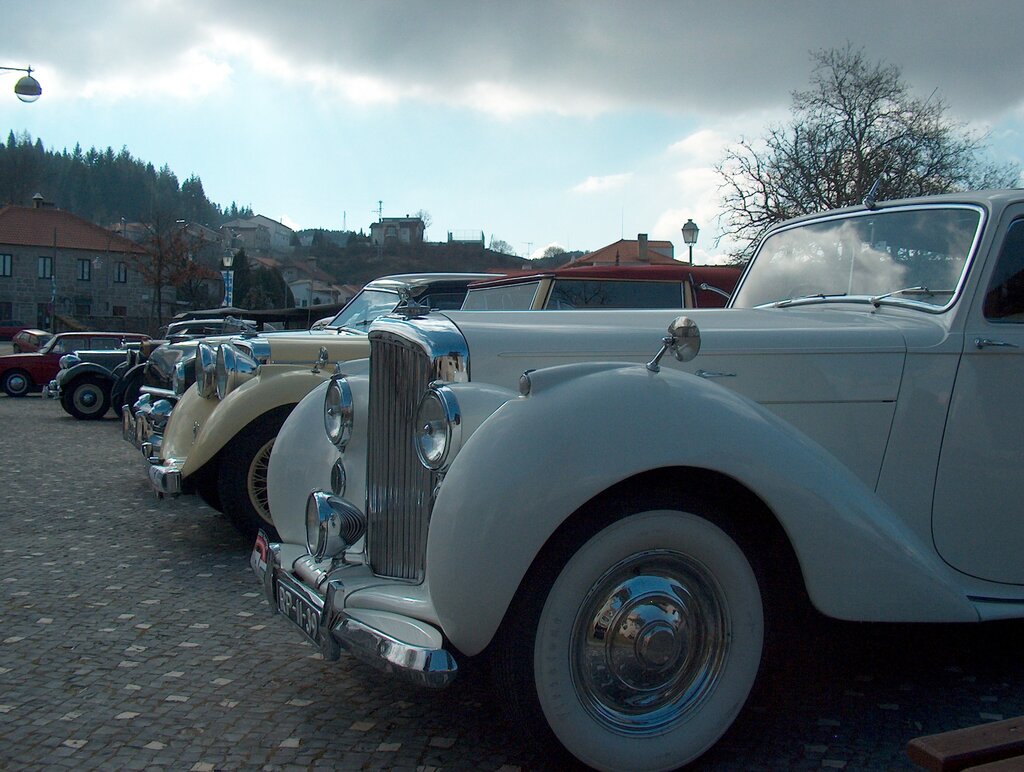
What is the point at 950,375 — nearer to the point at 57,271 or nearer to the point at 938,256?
the point at 938,256

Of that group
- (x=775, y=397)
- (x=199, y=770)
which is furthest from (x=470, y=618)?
(x=775, y=397)

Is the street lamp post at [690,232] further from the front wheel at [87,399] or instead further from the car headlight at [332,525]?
the car headlight at [332,525]

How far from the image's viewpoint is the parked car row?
2393mm

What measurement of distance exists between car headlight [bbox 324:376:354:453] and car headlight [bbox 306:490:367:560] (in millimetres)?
437

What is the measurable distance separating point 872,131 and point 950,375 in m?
25.1

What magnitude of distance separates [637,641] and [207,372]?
434 centimetres

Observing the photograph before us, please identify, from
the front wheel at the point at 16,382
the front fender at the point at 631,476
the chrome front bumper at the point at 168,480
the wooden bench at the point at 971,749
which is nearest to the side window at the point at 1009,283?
the front fender at the point at 631,476

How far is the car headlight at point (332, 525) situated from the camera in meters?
2.95

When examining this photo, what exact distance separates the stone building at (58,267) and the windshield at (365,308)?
5325 cm

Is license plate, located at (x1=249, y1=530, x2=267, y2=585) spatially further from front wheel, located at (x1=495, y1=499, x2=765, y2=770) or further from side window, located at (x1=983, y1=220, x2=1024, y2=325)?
side window, located at (x1=983, y1=220, x2=1024, y2=325)

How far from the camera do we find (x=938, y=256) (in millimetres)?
3539

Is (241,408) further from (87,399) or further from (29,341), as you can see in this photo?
(29,341)

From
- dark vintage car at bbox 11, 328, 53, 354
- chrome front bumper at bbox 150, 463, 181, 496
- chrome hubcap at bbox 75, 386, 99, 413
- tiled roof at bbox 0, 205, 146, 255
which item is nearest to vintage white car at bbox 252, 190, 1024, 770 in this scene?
chrome front bumper at bbox 150, 463, 181, 496

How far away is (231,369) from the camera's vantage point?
5844mm
